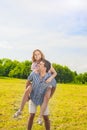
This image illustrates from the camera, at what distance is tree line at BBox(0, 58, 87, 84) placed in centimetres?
6797

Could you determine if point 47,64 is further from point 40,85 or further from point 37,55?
point 40,85

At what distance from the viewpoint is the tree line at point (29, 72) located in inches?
2676

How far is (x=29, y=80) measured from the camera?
1030cm

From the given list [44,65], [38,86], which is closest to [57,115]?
[38,86]

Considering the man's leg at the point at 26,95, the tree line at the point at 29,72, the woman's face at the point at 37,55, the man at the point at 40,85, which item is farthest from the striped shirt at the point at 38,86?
the tree line at the point at 29,72

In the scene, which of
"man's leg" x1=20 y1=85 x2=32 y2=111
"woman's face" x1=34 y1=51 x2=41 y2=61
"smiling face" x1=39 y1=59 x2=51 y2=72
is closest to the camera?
"man's leg" x1=20 y1=85 x2=32 y2=111

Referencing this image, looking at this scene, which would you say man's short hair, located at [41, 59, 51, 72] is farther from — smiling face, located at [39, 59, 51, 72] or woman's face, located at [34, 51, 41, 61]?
woman's face, located at [34, 51, 41, 61]

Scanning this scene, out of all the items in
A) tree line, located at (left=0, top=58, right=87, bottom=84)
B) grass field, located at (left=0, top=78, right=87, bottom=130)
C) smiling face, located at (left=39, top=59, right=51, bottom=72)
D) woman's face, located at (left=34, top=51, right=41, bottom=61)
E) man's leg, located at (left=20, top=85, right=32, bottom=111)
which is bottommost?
grass field, located at (left=0, top=78, right=87, bottom=130)

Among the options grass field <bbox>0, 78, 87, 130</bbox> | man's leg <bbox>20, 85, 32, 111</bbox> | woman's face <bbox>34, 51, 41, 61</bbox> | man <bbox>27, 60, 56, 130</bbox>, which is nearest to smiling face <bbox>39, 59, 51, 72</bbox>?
man <bbox>27, 60, 56, 130</bbox>

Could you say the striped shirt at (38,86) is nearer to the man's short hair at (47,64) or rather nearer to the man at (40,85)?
the man at (40,85)

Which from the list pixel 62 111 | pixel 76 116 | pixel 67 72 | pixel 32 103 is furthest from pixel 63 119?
pixel 67 72

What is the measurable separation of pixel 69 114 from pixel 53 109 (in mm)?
1244

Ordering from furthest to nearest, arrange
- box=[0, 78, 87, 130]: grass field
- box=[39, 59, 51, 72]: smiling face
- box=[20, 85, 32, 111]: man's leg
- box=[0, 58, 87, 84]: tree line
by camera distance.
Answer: box=[0, 58, 87, 84]: tree line
box=[0, 78, 87, 130]: grass field
box=[39, 59, 51, 72]: smiling face
box=[20, 85, 32, 111]: man's leg

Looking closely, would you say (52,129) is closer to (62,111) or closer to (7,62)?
(62,111)
